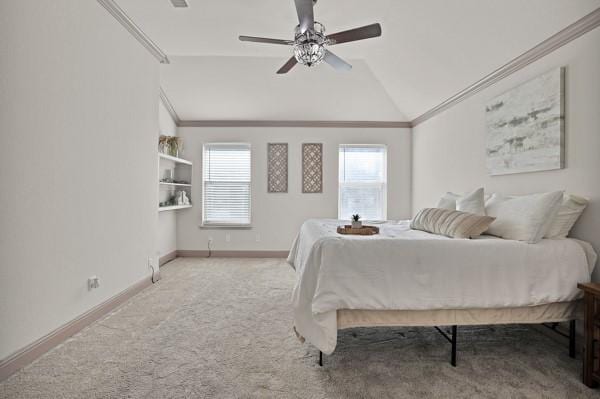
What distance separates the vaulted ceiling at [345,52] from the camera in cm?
297

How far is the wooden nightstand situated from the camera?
193 centimetres

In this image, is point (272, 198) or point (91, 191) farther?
point (272, 198)

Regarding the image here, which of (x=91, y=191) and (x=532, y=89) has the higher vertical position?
(x=532, y=89)

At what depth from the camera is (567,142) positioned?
2.60 meters

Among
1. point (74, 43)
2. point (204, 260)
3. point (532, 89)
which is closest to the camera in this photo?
point (74, 43)

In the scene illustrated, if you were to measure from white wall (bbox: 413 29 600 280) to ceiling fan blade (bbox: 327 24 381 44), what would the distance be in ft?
5.00

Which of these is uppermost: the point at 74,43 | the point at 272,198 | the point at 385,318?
the point at 74,43

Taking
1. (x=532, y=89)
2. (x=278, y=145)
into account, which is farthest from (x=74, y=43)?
(x=532, y=89)

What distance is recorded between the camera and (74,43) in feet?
8.76

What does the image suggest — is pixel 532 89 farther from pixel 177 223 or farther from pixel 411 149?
pixel 177 223

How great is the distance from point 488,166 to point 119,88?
402 cm

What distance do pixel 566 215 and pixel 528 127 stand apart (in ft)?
3.07

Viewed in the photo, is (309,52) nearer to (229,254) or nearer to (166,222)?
(166,222)

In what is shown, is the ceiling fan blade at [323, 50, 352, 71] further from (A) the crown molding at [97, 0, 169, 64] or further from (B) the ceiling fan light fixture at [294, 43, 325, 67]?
(A) the crown molding at [97, 0, 169, 64]
